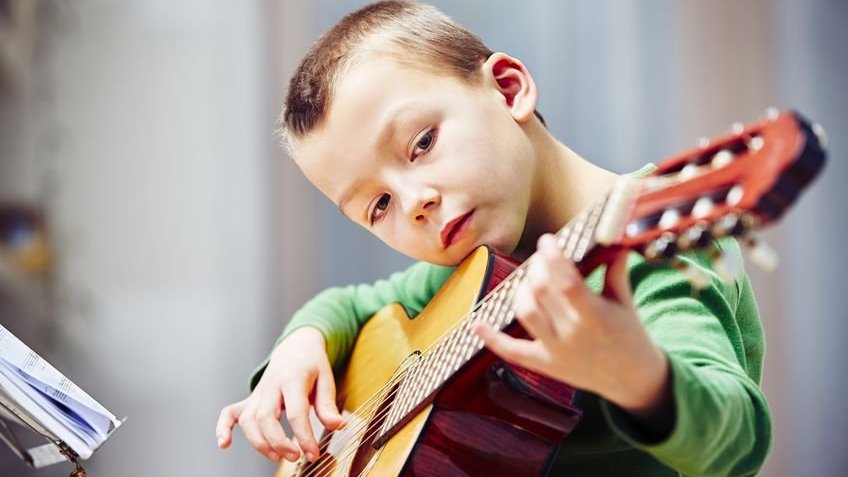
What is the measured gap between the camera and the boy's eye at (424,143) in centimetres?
93

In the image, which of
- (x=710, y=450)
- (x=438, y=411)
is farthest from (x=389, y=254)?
(x=710, y=450)

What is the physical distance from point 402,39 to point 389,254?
1.03m

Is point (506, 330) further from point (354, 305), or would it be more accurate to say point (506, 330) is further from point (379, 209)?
point (354, 305)

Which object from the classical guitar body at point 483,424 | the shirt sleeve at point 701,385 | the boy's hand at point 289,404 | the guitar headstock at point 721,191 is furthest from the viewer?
the boy's hand at point 289,404

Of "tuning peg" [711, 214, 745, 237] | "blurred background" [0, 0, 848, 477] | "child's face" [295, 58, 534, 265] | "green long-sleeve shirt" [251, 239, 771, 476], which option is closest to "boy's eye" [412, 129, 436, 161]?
"child's face" [295, 58, 534, 265]

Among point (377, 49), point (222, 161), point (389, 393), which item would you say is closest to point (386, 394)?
point (389, 393)

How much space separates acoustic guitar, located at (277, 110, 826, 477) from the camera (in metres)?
0.51

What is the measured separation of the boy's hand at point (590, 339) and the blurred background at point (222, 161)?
4.58 feet

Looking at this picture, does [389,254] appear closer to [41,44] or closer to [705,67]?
[705,67]

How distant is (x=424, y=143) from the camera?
0.94 meters

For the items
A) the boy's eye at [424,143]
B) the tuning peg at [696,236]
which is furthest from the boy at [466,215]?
the tuning peg at [696,236]

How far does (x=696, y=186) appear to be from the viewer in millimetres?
539

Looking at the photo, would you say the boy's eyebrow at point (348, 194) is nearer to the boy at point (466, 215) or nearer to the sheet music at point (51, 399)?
the boy at point (466, 215)

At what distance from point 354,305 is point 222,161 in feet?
3.00
